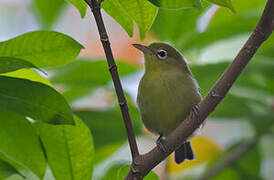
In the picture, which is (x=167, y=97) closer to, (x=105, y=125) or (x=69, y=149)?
(x=105, y=125)

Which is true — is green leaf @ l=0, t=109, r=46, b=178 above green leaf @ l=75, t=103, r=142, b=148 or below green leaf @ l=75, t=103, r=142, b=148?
above

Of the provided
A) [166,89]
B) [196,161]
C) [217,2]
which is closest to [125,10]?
[217,2]

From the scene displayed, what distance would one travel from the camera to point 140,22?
1.42 metres

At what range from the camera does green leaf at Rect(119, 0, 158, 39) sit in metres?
1.41

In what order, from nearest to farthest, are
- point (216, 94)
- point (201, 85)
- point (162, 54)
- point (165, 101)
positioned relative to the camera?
point (216, 94) → point (165, 101) → point (201, 85) → point (162, 54)

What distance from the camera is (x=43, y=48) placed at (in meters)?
1.56

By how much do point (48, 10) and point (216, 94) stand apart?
1.54 meters

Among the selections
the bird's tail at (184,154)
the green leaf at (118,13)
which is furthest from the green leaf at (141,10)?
the bird's tail at (184,154)

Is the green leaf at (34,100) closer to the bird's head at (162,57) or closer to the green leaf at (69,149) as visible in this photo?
the green leaf at (69,149)

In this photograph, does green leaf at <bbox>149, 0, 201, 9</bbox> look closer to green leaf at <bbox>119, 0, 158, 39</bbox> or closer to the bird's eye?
green leaf at <bbox>119, 0, 158, 39</bbox>

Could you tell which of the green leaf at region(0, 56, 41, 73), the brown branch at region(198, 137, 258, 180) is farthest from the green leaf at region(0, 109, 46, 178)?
the brown branch at region(198, 137, 258, 180)

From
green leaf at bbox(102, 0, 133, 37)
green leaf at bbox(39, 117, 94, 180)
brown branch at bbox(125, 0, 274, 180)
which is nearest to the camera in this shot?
brown branch at bbox(125, 0, 274, 180)

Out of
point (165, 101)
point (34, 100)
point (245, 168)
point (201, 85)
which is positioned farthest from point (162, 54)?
point (34, 100)

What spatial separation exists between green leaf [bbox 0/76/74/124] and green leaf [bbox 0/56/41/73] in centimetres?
7
